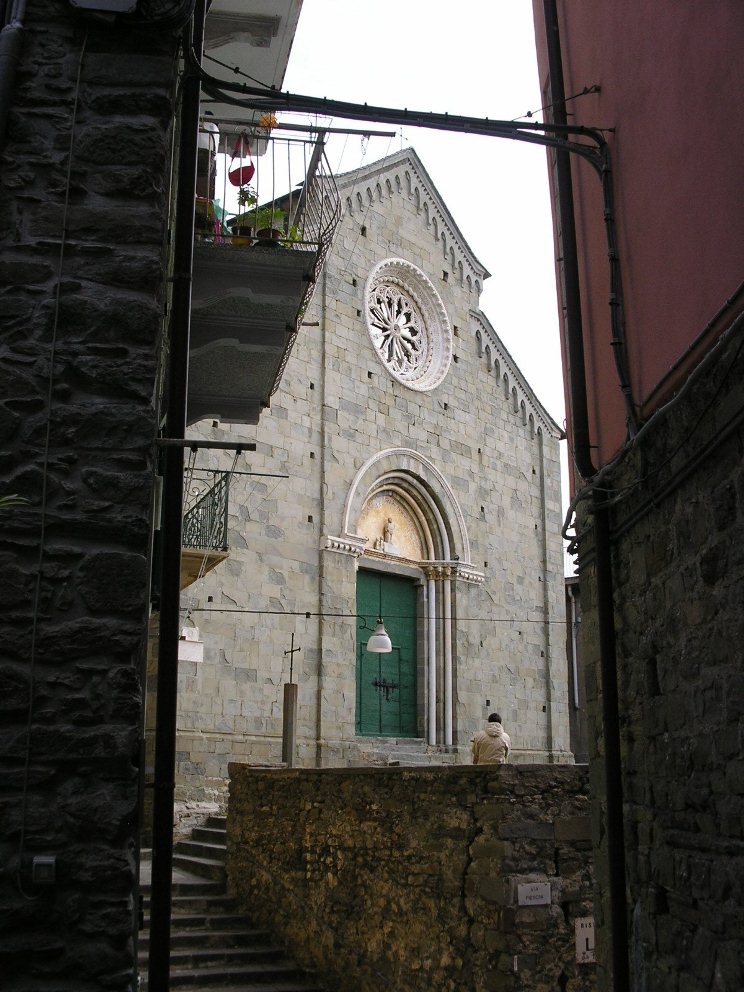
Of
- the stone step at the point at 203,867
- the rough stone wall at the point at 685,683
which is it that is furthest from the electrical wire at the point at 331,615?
the rough stone wall at the point at 685,683

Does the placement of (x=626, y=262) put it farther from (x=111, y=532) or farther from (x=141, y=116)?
(x=111, y=532)

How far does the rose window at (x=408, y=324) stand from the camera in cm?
1928

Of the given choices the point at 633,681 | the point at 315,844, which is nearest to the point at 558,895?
the point at 315,844

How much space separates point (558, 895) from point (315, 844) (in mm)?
2937

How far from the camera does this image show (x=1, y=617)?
13.3 ft

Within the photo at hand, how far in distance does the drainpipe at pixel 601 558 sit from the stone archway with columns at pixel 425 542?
1118cm

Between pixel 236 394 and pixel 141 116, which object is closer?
pixel 141 116

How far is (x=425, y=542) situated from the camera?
19.4 metres

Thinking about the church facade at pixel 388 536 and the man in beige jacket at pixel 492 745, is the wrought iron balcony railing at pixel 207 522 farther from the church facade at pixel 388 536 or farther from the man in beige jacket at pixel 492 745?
the man in beige jacket at pixel 492 745

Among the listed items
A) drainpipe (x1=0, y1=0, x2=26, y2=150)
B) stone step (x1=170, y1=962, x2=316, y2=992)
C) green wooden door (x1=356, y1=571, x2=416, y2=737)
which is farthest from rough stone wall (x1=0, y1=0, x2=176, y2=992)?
green wooden door (x1=356, y1=571, x2=416, y2=737)

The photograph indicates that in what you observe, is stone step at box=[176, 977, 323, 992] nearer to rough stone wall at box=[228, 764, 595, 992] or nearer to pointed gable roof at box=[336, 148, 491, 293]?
rough stone wall at box=[228, 764, 595, 992]

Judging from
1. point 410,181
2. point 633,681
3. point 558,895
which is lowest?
point 558,895

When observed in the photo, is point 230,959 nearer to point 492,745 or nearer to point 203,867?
point 203,867

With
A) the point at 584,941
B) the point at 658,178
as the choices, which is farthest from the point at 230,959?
the point at 658,178
